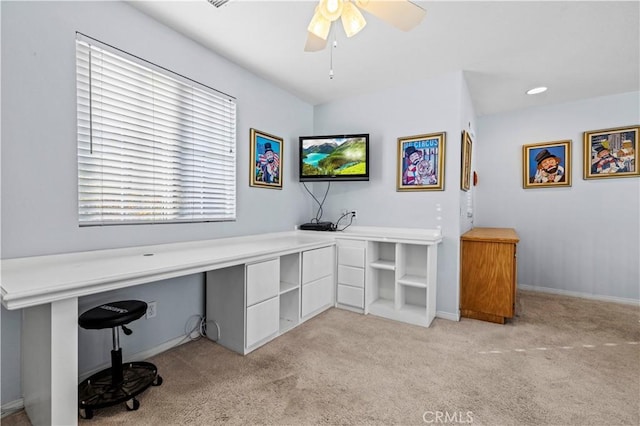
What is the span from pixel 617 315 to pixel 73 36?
534cm

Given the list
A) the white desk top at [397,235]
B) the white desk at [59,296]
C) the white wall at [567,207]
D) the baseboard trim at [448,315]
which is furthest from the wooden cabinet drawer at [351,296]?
the white wall at [567,207]

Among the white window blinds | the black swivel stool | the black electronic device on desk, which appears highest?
the white window blinds

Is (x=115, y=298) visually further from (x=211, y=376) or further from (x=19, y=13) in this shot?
(x=19, y=13)

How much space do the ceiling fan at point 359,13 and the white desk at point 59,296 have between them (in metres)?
1.56

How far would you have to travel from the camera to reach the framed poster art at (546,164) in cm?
382

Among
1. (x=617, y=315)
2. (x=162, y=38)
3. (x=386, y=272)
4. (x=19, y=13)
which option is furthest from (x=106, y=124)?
(x=617, y=315)

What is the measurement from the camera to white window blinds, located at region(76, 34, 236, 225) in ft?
6.19

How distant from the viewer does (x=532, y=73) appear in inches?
117

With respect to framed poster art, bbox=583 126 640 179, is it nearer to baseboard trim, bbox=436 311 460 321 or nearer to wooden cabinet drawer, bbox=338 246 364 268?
baseboard trim, bbox=436 311 460 321

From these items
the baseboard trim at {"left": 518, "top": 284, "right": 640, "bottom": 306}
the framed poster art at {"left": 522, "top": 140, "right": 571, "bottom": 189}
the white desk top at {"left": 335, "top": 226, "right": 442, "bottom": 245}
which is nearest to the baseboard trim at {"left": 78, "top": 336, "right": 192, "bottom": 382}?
the white desk top at {"left": 335, "top": 226, "right": 442, "bottom": 245}

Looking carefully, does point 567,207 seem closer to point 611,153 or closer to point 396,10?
point 611,153

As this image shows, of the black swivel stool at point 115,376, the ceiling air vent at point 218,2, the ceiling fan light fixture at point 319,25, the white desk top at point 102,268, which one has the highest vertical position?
the ceiling air vent at point 218,2

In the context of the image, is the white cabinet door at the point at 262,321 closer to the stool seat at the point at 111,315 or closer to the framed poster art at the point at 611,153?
the stool seat at the point at 111,315

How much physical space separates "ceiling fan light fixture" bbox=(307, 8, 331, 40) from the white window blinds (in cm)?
134
